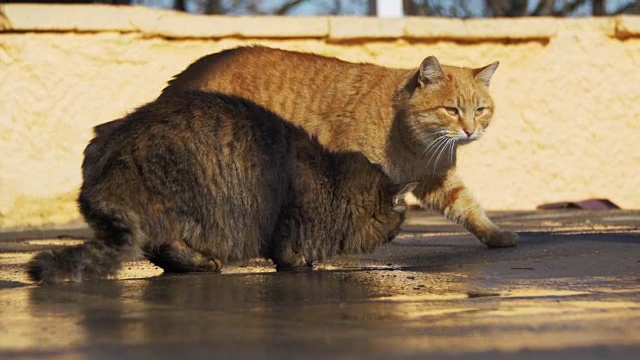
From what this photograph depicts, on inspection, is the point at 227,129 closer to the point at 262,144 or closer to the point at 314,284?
the point at 262,144

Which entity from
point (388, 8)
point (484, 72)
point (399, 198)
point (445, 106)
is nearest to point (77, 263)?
point (399, 198)

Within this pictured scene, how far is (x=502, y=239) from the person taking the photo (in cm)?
581

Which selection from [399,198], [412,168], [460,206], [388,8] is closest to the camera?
[399,198]

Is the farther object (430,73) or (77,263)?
(430,73)

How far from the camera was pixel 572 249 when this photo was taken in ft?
17.1

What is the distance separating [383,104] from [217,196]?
2229 millimetres

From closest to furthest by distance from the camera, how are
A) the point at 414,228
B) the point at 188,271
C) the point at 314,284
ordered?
the point at 314,284
the point at 188,271
the point at 414,228

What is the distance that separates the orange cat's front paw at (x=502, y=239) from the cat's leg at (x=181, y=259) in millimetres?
1724

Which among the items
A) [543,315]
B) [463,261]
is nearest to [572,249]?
[463,261]

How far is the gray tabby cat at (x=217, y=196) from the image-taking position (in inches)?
175

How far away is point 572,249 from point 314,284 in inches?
62.8

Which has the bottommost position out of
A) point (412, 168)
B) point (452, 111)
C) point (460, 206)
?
point (460, 206)

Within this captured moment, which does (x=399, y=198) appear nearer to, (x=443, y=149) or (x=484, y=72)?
(x=443, y=149)

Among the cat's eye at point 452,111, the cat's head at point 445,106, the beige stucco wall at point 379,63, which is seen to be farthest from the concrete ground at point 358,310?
the beige stucco wall at point 379,63
